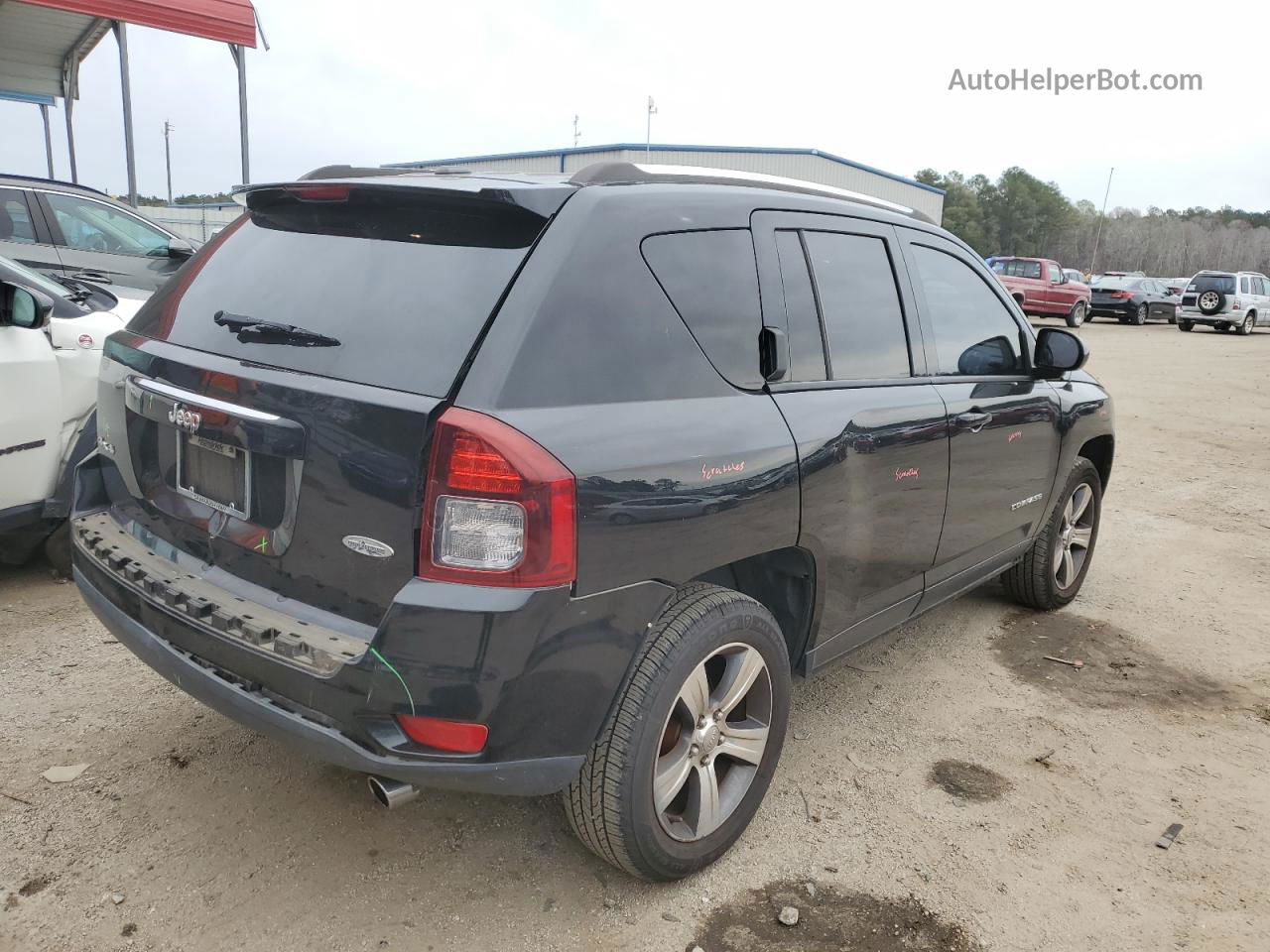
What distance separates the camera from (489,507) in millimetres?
1981

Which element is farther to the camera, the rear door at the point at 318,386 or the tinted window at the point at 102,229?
the tinted window at the point at 102,229

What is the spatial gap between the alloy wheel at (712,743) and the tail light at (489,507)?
1.99 feet

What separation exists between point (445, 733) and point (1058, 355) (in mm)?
3152

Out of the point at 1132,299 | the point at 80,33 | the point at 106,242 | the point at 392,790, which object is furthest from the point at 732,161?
the point at 392,790

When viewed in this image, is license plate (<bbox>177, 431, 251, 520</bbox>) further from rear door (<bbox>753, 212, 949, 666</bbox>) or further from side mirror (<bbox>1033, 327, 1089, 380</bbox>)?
side mirror (<bbox>1033, 327, 1089, 380</bbox>)

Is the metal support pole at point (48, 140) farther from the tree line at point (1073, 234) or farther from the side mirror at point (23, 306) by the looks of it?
the tree line at point (1073, 234)

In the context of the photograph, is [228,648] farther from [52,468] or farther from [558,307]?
[52,468]

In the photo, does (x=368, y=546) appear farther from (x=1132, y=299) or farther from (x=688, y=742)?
(x=1132, y=299)

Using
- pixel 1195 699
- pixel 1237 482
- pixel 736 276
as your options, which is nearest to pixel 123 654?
pixel 736 276

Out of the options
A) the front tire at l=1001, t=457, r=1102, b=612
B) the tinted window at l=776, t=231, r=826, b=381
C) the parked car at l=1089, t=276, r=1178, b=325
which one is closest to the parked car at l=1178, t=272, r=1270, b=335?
the parked car at l=1089, t=276, r=1178, b=325

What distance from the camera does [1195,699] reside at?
12.6 ft

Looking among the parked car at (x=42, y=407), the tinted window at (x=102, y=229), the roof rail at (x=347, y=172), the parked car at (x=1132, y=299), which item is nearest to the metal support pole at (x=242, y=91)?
the tinted window at (x=102, y=229)

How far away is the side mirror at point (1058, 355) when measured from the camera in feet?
13.1

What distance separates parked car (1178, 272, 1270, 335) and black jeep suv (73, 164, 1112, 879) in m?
29.6
